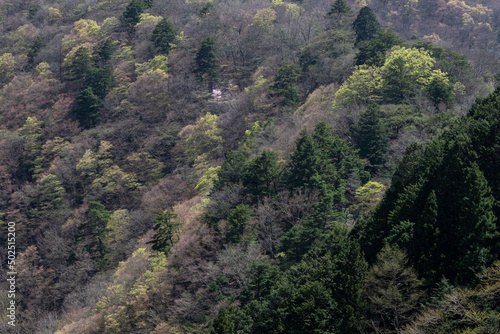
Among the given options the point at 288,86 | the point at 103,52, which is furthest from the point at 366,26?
the point at 103,52

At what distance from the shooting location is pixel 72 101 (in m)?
69.7

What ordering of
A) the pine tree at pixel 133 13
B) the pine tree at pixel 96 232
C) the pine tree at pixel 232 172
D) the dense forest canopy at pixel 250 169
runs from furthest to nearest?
the pine tree at pixel 133 13 → the pine tree at pixel 96 232 → the pine tree at pixel 232 172 → the dense forest canopy at pixel 250 169

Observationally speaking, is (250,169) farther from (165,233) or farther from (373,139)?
(373,139)

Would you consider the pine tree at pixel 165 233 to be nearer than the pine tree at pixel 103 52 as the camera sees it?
Yes

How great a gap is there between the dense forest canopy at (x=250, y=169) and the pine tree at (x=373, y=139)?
0.14 m

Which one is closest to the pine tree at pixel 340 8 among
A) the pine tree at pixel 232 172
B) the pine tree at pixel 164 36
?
the pine tree at pixel 164 36

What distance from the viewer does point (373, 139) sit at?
4000 centimetres

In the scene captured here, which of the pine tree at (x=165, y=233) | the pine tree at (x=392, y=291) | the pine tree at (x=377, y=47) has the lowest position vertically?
the pine tree at (x=165, y=233)

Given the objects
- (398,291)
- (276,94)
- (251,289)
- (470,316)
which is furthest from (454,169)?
(276,94)

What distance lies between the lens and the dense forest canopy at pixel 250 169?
22.4m

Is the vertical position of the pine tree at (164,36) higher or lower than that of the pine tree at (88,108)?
higher

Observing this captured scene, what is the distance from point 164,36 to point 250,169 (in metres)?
41.7

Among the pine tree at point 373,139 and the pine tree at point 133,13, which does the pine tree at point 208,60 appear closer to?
the pine tree at point 133,13

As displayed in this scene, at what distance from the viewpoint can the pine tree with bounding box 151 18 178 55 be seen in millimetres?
71250
